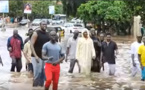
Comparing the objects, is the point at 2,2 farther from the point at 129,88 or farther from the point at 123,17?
the point at 129,88

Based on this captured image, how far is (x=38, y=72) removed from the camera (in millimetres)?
10039

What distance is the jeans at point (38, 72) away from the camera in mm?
9883

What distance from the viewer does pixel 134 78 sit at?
13227 millimetres

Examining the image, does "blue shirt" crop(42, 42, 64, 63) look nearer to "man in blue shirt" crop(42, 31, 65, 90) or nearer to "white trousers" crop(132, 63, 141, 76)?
"man in blue shirt" crop(42, 31, 65, 90)

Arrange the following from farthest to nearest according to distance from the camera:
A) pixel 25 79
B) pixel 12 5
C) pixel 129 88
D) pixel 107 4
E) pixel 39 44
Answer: pixel 12 5, pixel 107 4, pixel 25 79, pixel 129 88, pixel 39 44

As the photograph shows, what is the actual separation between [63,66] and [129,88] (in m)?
6.08

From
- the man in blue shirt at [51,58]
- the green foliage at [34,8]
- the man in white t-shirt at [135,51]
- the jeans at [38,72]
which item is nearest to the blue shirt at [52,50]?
the man in blue shirt at [51,58]

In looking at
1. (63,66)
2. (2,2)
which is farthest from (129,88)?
(2,2)

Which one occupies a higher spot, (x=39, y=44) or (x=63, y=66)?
(x=39, y=44)

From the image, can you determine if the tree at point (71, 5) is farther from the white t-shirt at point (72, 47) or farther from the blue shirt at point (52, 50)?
the blue shirt at point (52, 50)

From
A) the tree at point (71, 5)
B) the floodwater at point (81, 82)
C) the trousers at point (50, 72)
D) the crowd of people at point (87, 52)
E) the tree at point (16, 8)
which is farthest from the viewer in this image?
the tree at point (16, 8)

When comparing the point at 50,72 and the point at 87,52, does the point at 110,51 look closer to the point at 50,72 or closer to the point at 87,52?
the point at 87,52

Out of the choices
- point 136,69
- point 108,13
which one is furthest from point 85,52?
point 108,13

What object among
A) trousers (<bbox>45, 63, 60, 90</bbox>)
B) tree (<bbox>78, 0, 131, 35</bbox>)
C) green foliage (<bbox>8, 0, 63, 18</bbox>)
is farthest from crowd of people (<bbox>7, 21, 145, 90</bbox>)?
green foliage (<bbox>8, 0, 63, 18</bbox>)
